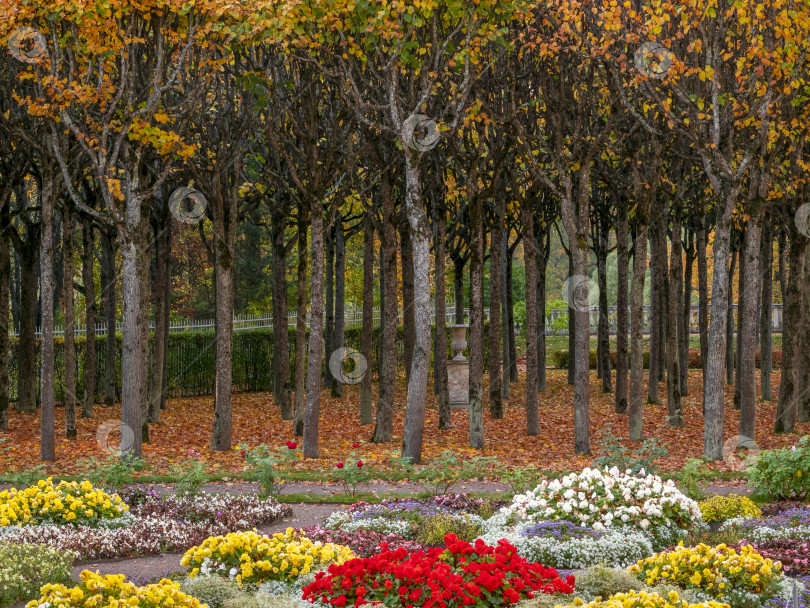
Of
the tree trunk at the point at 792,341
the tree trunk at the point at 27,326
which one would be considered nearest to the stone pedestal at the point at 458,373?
the tree trunk at the point at 792,341

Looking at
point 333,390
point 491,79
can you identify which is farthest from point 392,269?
point 333,390

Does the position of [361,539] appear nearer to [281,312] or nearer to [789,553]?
[789,553]

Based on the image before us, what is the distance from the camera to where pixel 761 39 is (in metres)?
13.0

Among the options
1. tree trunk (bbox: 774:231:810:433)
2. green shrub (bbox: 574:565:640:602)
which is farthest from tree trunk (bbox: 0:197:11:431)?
tree trunk (bbox: 774:231:810:433)

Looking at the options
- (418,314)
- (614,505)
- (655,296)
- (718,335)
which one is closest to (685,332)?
(655,296)

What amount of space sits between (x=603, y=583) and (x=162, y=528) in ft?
15.5

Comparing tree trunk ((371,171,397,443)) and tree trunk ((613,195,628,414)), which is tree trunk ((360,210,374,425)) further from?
tree trunk ((613,195,628,414))

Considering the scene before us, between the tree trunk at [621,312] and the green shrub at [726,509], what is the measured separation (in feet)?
28.5

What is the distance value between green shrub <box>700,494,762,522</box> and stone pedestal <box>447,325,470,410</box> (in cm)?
1103

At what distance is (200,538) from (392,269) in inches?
341

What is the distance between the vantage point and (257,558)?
6918 millimetres

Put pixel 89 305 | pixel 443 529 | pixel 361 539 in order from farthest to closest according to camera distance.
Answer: pixel 89 305 < pixel 443 529 < pixel 361 539

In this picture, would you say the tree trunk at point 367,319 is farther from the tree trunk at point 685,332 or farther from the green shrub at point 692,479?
the green shrub at point 692,479

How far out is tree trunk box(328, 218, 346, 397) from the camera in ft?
71.4
